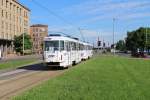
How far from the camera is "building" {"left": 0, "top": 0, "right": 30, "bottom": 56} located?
107312mm

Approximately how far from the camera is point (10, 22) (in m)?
115

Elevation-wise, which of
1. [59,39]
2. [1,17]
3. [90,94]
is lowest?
[90,94]

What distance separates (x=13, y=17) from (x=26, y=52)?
1121cm

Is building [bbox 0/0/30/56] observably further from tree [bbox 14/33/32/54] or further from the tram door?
the tram door

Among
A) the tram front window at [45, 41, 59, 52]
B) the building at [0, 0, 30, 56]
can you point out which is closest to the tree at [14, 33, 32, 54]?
the building at [0, 0, 30, 56]

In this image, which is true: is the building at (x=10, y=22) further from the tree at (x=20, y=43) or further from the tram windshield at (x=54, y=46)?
the tram windshield at (x=54, y=46)

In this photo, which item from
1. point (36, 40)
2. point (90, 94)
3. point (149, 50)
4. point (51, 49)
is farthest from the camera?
point (36, 40)

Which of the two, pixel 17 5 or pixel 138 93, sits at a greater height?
pixel 17 5

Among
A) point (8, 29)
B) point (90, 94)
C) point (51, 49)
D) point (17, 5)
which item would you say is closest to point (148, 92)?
point (90, 94)

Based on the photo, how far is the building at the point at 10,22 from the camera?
10731 cm

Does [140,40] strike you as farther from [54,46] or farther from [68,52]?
[54,46]

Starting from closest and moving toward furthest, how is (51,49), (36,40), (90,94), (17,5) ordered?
1. (90,94)
2. (51,49)
3. (17,5)
4. (36,40)

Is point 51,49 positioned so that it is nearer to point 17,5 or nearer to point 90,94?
point 90,94

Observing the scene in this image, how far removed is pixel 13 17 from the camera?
11925 cm
